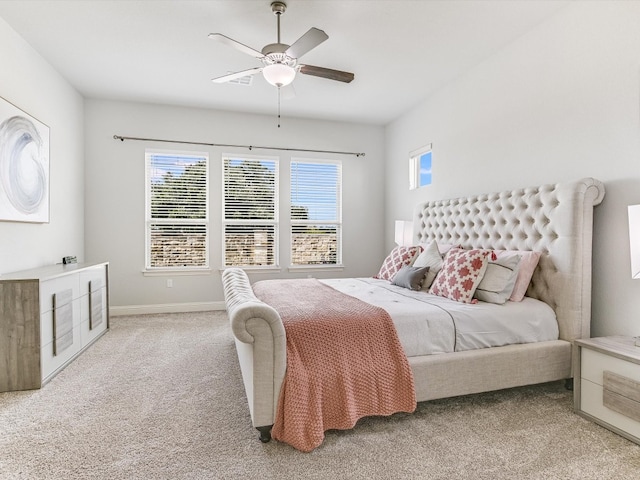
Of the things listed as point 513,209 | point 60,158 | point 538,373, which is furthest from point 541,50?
point 60,158

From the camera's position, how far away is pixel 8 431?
2061mm

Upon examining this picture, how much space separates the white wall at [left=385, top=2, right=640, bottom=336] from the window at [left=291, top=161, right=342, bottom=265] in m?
2.10

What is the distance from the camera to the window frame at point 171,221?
4824mm

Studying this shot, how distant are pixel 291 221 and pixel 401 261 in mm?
2104

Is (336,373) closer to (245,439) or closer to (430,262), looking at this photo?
(245,439)

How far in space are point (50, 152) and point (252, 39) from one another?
248cm

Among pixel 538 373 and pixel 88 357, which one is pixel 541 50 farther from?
pixel 88 357

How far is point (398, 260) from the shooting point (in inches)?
151

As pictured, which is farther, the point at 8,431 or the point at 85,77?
the point at 85,77

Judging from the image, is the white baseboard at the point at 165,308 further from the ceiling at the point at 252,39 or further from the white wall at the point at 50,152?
the ceiling at the point at 252,39

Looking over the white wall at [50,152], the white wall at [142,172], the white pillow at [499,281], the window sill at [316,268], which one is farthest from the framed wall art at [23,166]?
the white pillow at [499,281]

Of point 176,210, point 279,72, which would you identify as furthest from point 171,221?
point 279,72

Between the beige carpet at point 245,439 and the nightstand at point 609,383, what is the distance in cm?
7

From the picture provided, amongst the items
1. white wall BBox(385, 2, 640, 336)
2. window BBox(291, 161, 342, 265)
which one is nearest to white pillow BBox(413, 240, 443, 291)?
white wall BBox(385, 2, 640, 336)
